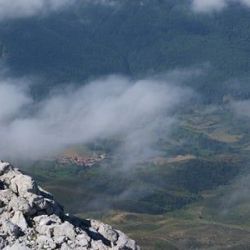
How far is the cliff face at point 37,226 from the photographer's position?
73.9 m

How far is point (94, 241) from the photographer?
77.1 meters

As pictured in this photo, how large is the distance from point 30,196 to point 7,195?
222cm

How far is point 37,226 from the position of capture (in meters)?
76.8

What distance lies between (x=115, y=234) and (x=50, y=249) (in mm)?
14434

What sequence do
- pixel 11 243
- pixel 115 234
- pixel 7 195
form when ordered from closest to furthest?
pixel 11 243
pixel 7 195
pixel 115 234

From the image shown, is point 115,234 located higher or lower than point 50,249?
higher

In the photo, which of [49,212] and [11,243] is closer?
[11,243]

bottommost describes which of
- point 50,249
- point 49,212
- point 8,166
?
point 50,249

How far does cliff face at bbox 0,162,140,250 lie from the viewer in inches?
2908

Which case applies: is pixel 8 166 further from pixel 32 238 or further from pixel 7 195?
pixel 32 238

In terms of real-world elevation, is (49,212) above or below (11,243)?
above

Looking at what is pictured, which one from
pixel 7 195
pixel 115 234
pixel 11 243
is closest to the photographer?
pixel 11 243

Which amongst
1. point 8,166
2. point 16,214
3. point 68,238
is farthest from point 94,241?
point 8,166

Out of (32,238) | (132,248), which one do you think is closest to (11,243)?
(32,238)
